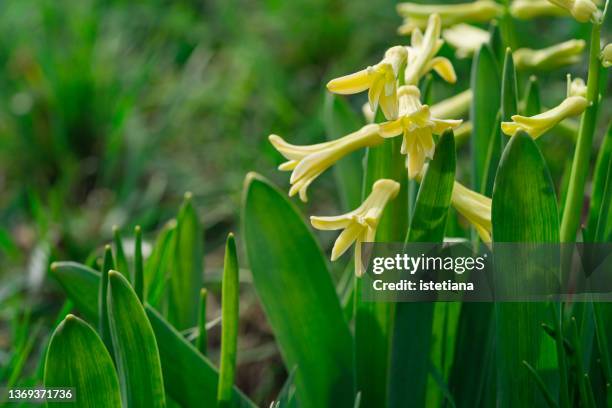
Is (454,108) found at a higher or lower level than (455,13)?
lower

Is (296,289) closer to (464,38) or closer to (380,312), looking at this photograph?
(380,312)

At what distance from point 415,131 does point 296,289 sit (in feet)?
1.01

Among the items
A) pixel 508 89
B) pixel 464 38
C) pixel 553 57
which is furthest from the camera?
pixel 464 38

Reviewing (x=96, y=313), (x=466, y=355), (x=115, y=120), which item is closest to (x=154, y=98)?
(x=115, y=120)

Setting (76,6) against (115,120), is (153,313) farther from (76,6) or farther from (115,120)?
(76,6)

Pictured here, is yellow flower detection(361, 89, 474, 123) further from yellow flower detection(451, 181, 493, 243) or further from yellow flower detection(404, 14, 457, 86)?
yellow flower detection(451, 181, 493, 243)

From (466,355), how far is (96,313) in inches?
19.2

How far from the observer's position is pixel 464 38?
1.27 m

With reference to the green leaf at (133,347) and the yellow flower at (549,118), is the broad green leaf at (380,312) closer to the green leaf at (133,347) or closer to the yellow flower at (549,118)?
the yellow flower at (549,118)

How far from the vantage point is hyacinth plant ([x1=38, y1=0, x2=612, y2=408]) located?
797 millimetres

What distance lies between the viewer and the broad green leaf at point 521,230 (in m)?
0.76

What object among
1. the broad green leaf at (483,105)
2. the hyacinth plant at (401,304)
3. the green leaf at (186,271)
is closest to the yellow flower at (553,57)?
the hyacinth plant at (401,304)

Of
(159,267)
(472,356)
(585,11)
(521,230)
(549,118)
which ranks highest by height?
(585,11)

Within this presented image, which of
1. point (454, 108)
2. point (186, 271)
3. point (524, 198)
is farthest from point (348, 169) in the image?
point (524, 198)
